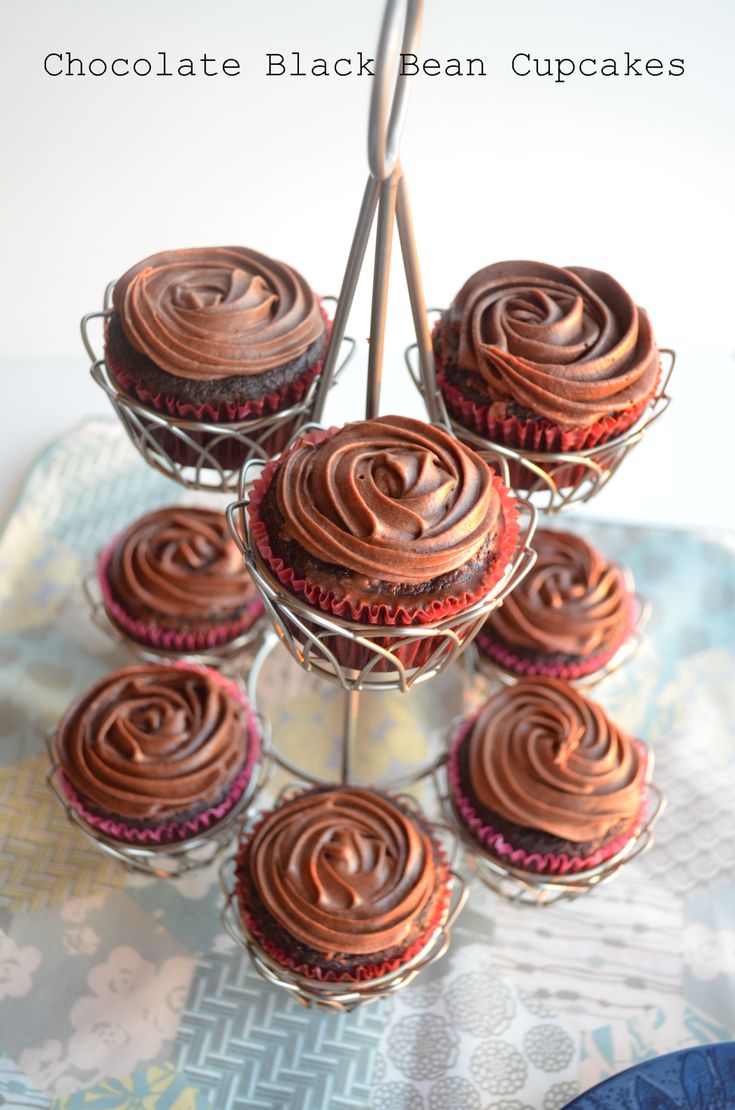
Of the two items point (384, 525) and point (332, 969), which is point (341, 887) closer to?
point (332, 969)

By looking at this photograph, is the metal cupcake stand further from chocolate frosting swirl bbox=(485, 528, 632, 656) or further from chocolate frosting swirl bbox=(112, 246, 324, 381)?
chocolate frosting swirl bbox=(485, 528, 632, 656)

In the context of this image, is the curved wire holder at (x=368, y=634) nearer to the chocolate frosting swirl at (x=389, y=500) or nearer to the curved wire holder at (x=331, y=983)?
the chocolate frosting swirl at (x=389, y=500)

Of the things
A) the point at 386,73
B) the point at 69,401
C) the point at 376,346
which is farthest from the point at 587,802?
the point at 69,401

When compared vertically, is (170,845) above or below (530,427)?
below

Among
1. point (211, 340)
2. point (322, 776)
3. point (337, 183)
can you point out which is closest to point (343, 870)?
point (322, 776)

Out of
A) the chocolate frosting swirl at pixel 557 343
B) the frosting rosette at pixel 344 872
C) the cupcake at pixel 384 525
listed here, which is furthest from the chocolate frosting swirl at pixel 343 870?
the chocolate frosting swirl at pixel 557 343

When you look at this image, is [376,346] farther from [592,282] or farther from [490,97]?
[490,97]

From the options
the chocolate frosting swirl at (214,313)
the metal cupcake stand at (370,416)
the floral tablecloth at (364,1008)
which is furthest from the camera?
the floral tablecloth at (364,1008)
